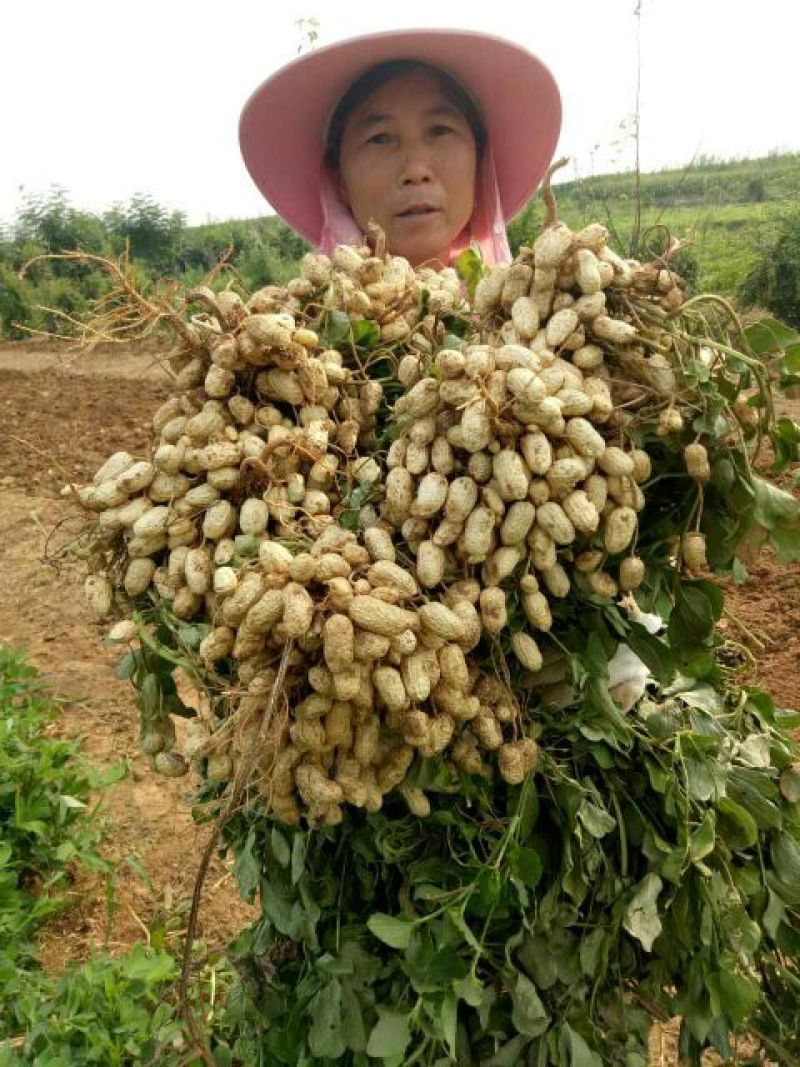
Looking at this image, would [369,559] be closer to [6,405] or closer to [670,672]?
[670,672]

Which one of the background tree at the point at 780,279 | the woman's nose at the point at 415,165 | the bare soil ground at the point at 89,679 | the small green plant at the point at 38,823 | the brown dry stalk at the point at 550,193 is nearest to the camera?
the brown dry stalk at the point at 550,193

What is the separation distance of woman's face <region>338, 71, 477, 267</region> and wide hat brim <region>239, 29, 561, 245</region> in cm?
8

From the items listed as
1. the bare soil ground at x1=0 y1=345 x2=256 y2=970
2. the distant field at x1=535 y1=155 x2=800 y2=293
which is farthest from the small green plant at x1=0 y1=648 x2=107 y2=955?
the distant field at x1=535 y1=155 x2=800 y2=293

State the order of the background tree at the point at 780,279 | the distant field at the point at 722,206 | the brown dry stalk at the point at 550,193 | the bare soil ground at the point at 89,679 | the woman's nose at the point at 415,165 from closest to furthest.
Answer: the brown dry stalk at the point at 550,193
the woman's nose at the point at 415,165
the bare soil ground at the point at 89,679
the background tree at the point at 780,279
the distant field at the point at 722,206

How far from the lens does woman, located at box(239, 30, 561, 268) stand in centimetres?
177

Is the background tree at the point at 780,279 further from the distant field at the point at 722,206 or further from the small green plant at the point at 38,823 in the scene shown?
the small green plant at the point at 38,823

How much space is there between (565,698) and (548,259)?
545mm

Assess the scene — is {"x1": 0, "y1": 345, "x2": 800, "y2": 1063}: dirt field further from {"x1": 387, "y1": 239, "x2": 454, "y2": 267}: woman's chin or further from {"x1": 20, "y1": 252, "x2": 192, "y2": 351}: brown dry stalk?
{"x1": 387, "y1": 239, "x2": 454, "y2": 267}: woman's chin

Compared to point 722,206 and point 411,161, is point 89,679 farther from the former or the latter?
point 722,206

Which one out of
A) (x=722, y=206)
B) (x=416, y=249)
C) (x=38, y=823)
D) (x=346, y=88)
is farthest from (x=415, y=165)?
(x=722, y=206)

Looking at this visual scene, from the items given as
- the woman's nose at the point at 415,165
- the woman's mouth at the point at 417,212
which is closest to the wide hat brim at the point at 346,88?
the woman's nose at the point at 415,165

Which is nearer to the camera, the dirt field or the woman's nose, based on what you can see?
the woman's nose

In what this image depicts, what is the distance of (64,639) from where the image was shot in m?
4.21

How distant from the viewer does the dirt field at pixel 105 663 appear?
102 inches
